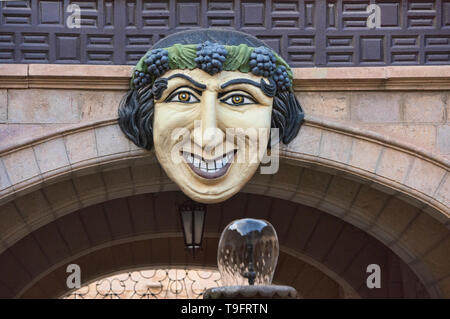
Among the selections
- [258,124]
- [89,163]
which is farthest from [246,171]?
[89,163]

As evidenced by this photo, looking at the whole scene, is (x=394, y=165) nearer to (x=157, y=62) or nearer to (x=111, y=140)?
(x=157, y=62)

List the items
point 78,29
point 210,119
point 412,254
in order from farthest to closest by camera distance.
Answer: point 412,254 < point 78,29 < point 210,119

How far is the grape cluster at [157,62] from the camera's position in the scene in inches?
293

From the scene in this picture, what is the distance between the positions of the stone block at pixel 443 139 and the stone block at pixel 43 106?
2.70 metres

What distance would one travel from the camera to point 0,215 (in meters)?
8.29

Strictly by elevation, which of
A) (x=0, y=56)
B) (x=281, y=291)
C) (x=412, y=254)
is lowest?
(x=281, y=291)

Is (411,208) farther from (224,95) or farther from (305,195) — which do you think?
(224,95)

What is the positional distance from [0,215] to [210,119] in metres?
2.07

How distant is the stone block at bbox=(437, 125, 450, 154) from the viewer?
7.71 meters

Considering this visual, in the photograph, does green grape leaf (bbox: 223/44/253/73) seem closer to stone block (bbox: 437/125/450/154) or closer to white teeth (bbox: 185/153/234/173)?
white teeth (bbox: 185/153/234/173)

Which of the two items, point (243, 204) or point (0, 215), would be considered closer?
point (0, 215)

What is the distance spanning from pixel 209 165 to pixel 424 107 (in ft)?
5.59

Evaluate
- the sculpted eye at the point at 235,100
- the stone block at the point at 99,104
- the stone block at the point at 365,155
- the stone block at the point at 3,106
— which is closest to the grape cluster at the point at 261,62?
the sculpted eye at the point at 235,100

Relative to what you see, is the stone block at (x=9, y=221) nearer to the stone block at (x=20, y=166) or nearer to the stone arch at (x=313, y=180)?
the stone arch at (x=313, y=180)
